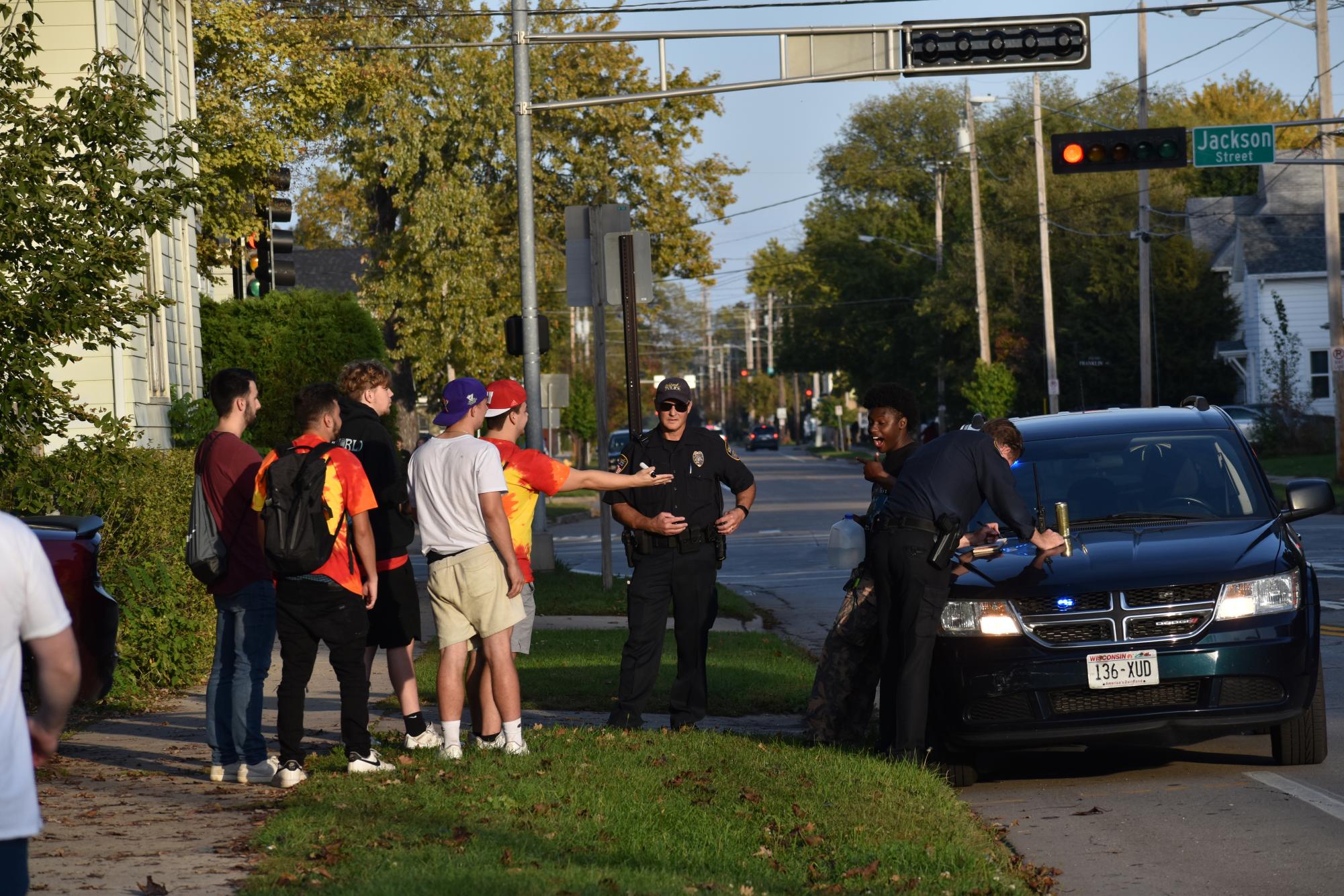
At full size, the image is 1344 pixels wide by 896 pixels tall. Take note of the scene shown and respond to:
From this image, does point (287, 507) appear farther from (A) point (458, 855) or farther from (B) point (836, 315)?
(B) point (836, 315)

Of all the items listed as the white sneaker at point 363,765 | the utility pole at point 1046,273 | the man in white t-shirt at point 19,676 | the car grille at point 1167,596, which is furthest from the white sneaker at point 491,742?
the utility pole at point 1046,273

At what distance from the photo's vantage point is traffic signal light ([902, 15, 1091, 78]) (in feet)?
62.7

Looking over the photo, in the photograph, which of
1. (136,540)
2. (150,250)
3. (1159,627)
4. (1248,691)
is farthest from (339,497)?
(150,250)

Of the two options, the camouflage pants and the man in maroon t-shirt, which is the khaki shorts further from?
the camouflage pants

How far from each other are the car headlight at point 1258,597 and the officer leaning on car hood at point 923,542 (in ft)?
2.59

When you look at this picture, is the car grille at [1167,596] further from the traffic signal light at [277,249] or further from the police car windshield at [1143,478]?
the traffic signal light at [277,249]

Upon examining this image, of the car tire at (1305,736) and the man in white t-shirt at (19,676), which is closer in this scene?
the man in white t-shirt at (19,676)

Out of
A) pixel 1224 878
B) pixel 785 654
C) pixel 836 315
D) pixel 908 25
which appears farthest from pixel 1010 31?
pixel 836 315

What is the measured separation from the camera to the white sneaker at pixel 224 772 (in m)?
8.20

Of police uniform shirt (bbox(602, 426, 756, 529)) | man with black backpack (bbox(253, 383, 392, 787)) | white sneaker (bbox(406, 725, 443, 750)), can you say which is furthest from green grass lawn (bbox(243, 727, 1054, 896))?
police uniform shirt (bbox(602, 426, 756, 529))

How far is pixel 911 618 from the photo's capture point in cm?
798

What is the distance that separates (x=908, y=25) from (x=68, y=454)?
1238 centimetres

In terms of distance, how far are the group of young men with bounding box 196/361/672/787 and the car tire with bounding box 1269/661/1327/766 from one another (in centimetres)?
336

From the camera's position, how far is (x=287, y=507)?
7.68 meters
